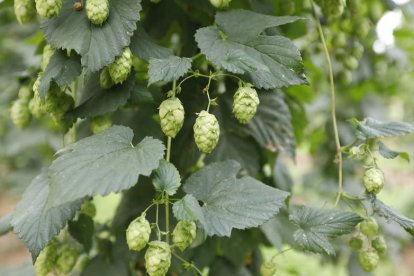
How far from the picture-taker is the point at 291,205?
147 centimetres

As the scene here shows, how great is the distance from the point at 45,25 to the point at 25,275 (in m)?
0.91

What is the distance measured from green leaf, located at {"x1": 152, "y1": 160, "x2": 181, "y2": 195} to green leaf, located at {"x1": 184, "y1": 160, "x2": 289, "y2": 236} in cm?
9

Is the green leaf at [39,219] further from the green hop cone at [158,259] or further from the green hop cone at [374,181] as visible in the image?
the green hop cone at [374,181]

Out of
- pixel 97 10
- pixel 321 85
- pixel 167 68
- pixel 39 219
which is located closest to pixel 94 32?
pixel 97 10

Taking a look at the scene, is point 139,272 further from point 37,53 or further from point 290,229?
point 37,53

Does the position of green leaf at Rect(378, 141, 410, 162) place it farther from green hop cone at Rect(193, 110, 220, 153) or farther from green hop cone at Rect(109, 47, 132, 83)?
green hop cone at Rect(109, 47, 132, 83)

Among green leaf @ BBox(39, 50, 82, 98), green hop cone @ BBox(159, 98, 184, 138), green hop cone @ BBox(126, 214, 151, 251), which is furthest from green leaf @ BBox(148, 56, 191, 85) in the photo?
green hop cone @ BBox(126, 214, 151, 251)

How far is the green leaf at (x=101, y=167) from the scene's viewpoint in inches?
32.3

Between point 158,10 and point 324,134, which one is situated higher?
point 158,10

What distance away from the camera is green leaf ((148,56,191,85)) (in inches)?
36.7

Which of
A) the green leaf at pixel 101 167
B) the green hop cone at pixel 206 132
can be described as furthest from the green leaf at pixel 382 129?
the green leaf at pixel 101 167

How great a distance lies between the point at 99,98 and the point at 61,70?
12 cm

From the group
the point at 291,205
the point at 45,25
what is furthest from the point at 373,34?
the point at 45,25

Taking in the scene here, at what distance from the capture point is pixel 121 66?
3.19 feet
